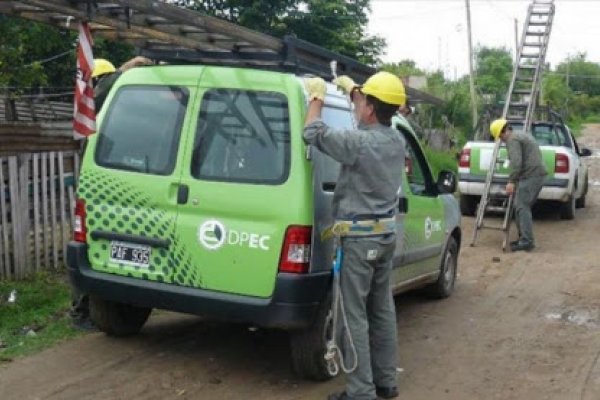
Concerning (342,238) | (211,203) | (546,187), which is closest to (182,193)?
(211,203)

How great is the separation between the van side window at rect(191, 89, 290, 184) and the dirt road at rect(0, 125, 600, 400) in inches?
55.5

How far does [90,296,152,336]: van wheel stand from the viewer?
5.80 m

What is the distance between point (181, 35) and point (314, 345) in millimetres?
3292

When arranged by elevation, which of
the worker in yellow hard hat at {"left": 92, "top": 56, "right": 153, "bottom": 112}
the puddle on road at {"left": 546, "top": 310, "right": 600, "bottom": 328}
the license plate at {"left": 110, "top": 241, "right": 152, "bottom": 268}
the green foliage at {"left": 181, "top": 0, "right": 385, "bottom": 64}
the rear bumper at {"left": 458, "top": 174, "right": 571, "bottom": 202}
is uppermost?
the green foliage at {"left": 181, "top": 0, "right": 385, "bottom": 64}

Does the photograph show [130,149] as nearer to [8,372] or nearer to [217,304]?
[217,304]

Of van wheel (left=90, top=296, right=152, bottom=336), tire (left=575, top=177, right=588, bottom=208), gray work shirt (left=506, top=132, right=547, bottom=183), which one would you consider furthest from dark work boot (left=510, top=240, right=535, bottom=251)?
van wheel (left=90, top=296, right=152, bottom=336)

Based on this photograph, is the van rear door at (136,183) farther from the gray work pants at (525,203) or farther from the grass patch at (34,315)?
the gray work pants at (525,203)

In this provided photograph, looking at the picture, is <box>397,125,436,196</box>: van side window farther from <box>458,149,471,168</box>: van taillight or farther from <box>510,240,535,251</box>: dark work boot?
<box>458,149,471,168</box>: van taillight

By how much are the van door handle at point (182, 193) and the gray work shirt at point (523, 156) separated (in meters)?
7.05

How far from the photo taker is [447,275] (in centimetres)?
812

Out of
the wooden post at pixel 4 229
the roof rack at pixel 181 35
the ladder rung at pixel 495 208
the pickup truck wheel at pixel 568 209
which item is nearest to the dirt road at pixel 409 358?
the wooden post at pixel 4 229

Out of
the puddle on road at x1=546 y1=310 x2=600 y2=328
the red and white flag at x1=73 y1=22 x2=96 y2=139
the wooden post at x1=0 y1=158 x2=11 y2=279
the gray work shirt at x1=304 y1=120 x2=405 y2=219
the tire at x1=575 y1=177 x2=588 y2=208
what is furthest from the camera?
the tire at x1=575 y1=177 x2=588 y2=208

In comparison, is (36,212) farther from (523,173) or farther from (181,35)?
(523,173)

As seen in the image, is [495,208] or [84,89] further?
[495,208]
